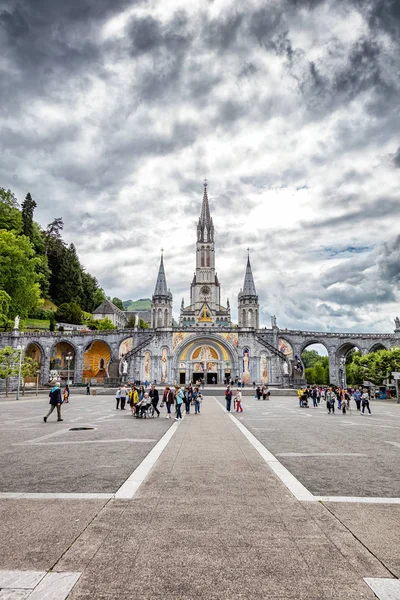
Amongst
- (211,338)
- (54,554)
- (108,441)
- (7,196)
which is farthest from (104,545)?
(7,196)

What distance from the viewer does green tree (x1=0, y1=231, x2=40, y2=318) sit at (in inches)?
1836

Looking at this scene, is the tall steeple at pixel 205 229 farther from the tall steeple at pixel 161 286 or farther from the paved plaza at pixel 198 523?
the paved plaza at pixel 198 523

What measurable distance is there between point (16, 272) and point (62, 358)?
55.8 feet

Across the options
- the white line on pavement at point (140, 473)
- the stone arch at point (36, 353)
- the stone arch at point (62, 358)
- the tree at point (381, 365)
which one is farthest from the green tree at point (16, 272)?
the white line on pavement at point (140, 473)

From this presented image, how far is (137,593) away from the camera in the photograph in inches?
127

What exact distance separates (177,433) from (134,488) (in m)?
7.05

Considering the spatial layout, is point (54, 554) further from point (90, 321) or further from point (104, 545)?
point (90, 321)

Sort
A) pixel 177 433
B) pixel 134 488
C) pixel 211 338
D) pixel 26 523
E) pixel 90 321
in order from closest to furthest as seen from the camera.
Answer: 1. pixel 26 523
2. pixel 134 488
3. pixel 177 433
4. pixel 211 338
5. pixel 90 321

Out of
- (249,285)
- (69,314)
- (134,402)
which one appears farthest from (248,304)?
(134,402)

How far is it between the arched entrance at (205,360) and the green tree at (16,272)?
21.7 metres

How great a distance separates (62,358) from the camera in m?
59.1

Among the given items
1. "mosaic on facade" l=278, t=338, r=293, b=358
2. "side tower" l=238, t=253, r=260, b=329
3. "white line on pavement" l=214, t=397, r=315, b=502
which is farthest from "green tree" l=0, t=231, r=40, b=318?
"side tower" l=238, t=253, r=260, b=329

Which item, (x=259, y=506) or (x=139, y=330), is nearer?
(x=259, y=506)

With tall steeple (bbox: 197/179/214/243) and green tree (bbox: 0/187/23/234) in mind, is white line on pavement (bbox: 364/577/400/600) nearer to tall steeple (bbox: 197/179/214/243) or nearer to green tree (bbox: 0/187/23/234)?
green tree (bbox: 0/187/23/234)
